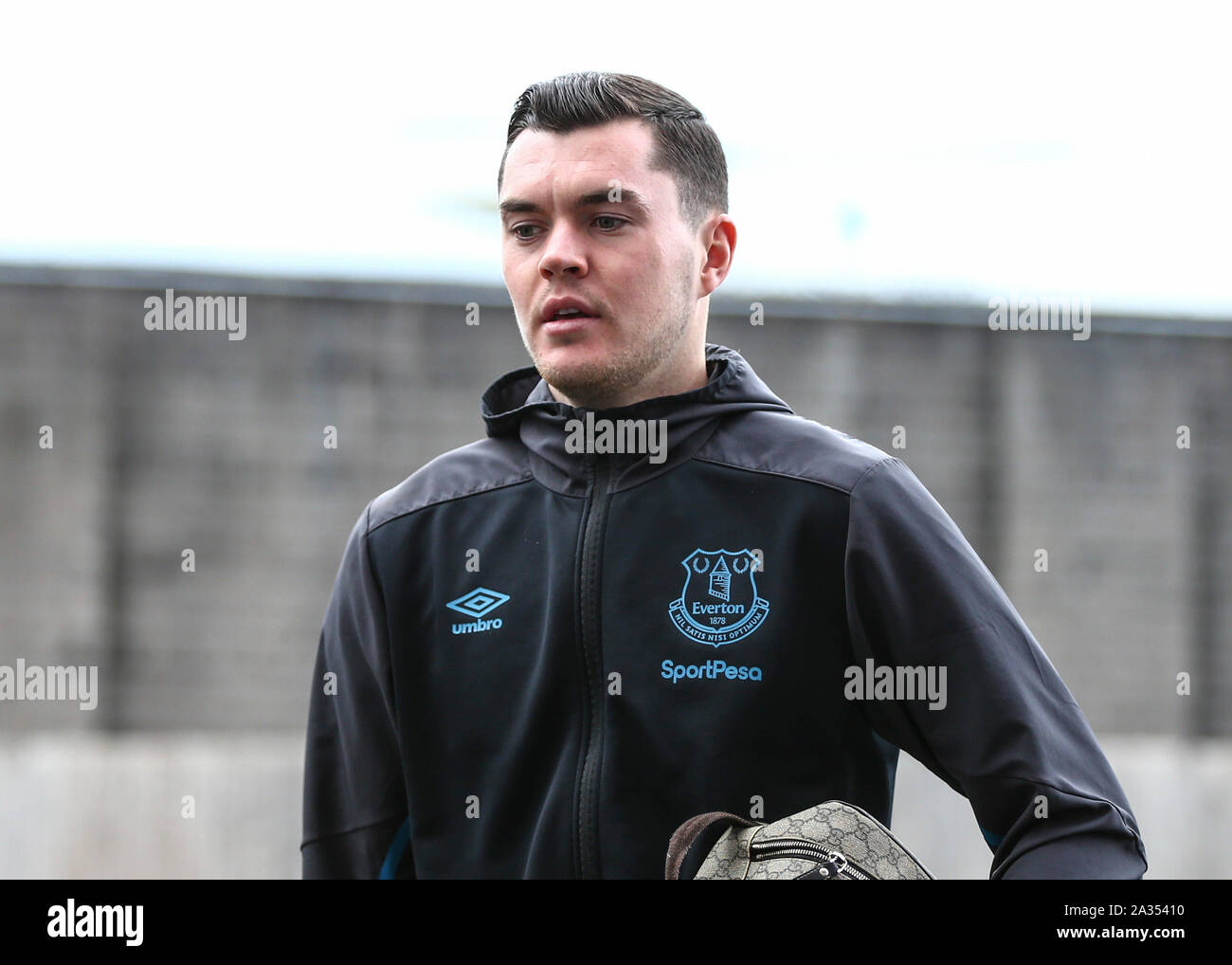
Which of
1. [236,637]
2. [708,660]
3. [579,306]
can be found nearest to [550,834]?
[708,660]

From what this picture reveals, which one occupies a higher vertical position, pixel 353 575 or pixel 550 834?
pixel 353 575

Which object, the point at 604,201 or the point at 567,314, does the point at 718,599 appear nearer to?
the point at 567,314

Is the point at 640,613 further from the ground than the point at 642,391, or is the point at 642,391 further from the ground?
the point at 642,391

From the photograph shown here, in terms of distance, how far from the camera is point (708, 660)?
2082 millimetres

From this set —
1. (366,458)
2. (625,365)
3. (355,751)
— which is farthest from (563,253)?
(366,458)

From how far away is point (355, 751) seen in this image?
2338 millimetres

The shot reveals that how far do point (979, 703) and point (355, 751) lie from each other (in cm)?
107

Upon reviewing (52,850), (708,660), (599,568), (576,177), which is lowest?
(52,850)

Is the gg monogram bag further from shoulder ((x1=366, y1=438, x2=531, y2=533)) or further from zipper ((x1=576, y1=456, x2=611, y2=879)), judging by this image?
shoulder ((x1=366, y1=438, x2=531, y2=533))

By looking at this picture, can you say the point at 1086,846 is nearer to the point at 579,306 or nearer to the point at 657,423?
the point at 657,423

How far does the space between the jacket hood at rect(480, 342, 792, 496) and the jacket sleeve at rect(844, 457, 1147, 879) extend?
11.9 inches

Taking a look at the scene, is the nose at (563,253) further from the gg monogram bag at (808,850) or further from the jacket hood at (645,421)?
the gg monogram bag at (808,850)

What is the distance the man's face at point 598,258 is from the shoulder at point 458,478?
192 mm
